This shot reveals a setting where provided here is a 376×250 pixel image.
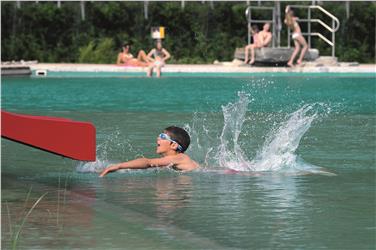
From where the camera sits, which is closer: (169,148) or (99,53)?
(169,148)

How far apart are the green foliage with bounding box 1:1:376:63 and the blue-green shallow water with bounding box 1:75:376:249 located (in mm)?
16183

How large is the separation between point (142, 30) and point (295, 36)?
6.94m

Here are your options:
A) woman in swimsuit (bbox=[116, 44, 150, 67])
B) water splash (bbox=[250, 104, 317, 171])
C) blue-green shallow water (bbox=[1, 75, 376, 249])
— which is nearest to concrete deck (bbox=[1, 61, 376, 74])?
woman in swimsuit (bbox=[116, 44, 150, 67])

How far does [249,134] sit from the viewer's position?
16141 mm

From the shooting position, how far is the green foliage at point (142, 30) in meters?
36.8

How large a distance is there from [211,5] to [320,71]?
5.47m

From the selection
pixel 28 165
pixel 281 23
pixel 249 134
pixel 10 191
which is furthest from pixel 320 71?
pixel 10 191

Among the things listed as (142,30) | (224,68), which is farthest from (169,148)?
(142,30)

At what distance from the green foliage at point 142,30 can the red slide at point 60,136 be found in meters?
25.9

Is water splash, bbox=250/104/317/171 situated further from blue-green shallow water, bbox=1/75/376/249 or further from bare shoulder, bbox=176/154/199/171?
bare shoulder, bbox=176/154/199/171

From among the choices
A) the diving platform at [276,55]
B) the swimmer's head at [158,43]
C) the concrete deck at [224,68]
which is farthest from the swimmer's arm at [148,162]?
the swimmer's head at [158,43]

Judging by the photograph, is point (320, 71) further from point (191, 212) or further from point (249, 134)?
point (191, 212)

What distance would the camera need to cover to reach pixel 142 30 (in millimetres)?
37375

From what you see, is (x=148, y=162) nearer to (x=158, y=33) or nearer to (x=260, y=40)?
(x=260, y=40)
